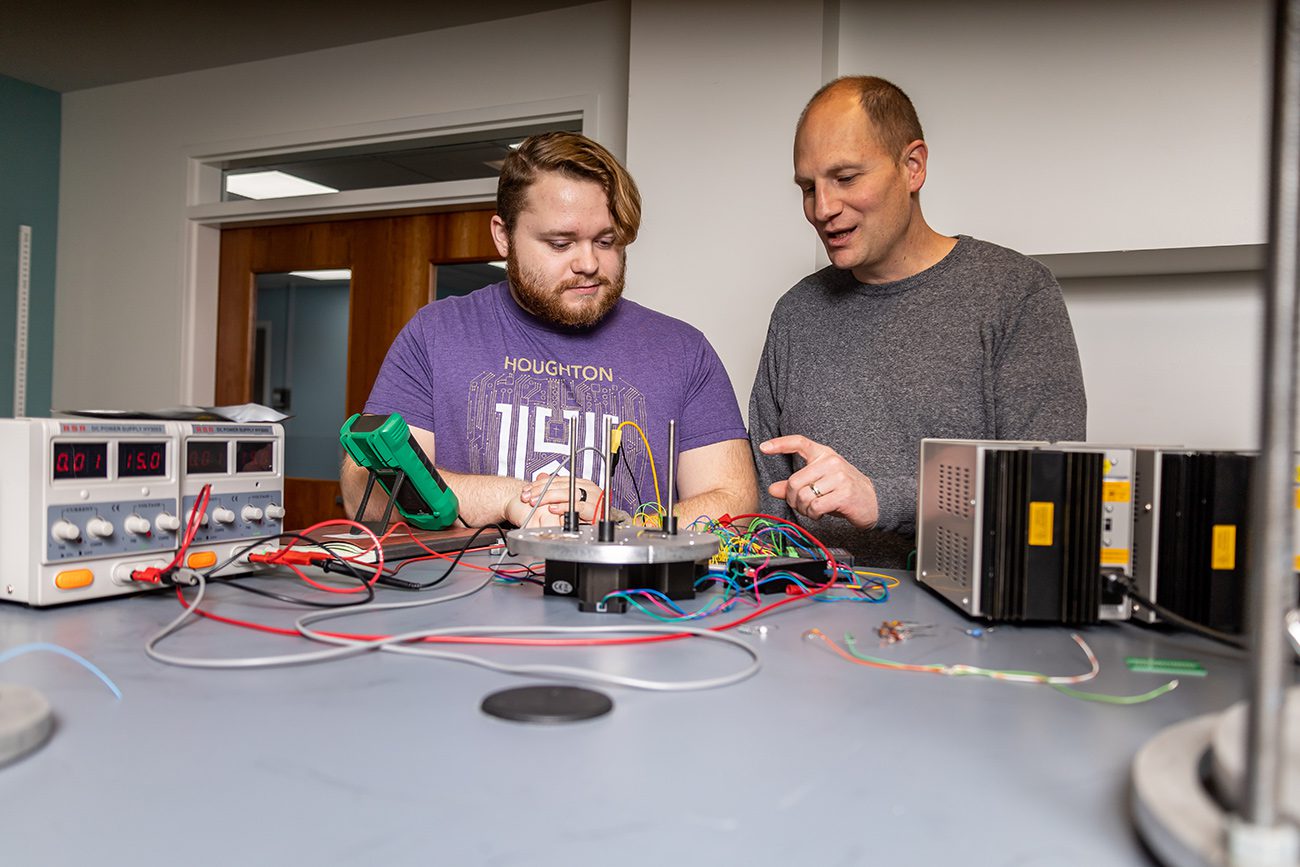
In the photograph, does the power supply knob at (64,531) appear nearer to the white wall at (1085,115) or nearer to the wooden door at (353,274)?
the white wall at (1085,115)

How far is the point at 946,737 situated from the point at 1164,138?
2.28 metres

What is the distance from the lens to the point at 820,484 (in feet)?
3.92

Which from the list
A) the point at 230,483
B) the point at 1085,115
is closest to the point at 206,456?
the point at 230,483

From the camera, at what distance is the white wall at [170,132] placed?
3.23m

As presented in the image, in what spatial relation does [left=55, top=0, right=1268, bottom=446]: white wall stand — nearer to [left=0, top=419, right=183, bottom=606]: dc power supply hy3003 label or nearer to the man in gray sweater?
the man in gray sweater

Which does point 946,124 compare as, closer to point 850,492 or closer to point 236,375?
point 850,492

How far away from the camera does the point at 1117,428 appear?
8.16 feet

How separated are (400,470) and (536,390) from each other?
0.55 meters

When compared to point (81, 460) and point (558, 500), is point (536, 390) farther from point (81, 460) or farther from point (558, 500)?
point (81, 460)

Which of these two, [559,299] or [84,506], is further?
[559,299]

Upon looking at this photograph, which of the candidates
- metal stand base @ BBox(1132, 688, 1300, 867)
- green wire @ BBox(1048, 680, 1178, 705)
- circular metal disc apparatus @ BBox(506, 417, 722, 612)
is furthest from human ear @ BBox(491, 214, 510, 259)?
metal stand base @ BBox(1132, 688, 1300, 867)

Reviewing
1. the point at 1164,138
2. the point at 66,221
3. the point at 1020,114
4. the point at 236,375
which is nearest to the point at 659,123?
the point at 1020,114

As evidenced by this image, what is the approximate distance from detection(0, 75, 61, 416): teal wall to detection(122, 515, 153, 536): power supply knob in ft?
12.1

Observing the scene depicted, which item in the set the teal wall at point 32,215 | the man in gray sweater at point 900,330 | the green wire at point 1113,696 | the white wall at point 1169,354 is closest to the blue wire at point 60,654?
→ the green wire at point 1113,696
